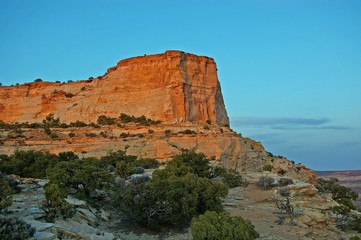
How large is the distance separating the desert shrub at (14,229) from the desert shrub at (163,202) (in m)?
5.98

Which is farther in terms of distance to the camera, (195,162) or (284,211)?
(195,162)

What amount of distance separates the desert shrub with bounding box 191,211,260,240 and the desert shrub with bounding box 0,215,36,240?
495cm

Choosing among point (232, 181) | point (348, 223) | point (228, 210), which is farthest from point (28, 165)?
point (348, 223)

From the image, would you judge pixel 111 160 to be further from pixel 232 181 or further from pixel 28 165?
pixel 232 181

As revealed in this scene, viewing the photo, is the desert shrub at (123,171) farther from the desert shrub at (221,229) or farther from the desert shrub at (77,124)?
the desert shrub at (77,124)

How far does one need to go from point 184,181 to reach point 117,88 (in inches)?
1499

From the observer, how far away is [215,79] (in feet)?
178

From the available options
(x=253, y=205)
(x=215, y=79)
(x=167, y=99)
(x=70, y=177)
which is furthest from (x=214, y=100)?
(x=70, y=177)

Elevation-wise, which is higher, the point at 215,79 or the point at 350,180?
the point at 215,79

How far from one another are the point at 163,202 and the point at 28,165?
40.3ft

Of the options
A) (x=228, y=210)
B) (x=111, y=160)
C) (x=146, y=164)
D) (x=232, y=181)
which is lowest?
(x=228, y=210)

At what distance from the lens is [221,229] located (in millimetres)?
12484

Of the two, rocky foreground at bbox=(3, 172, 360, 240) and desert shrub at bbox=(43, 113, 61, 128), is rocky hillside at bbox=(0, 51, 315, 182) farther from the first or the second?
rocky foreground at bbox=(3, 172, 360, 240)

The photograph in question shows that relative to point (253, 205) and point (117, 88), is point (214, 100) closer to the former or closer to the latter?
point (117, 88)
